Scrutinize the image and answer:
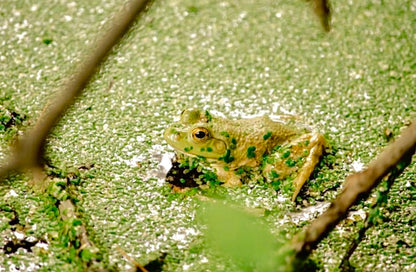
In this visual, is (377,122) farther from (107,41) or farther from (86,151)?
(107,41)

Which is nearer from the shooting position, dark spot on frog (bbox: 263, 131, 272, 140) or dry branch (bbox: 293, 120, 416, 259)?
dry branch (bbox: 293, 120, 416, 259)

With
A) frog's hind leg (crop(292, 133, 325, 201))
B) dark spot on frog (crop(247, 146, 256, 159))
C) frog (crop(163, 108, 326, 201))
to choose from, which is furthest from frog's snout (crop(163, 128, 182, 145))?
frog's hind leg (crop(292, 133, 325, 201))

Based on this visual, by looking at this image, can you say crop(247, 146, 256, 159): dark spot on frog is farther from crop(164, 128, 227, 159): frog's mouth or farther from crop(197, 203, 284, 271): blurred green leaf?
crop(197, 203, 284, 271): blurred green leaf

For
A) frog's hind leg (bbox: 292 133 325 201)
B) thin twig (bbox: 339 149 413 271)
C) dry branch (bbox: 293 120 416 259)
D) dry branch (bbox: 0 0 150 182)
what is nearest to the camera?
dry branch (bbox: 0 0 150 182)

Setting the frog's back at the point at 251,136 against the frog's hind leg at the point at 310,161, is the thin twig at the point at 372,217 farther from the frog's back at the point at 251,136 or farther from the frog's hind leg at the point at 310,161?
the frog's back at the point at 251,136

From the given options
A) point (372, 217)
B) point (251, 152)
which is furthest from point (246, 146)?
point (372, 217)

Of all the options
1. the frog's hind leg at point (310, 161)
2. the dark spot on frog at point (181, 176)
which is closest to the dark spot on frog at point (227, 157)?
the dark spot on frog at point (181, 176)
